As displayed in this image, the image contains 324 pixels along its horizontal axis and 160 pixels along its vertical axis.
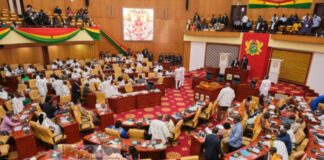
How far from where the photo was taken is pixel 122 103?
32.4 feet

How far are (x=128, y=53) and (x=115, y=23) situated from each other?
8.90ft

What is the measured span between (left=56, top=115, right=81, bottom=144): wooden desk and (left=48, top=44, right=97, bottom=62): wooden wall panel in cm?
1106

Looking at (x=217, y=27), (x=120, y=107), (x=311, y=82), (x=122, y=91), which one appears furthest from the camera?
(x=217, y=27)

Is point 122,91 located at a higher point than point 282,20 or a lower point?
lower

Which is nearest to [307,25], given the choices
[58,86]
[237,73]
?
[237,73]

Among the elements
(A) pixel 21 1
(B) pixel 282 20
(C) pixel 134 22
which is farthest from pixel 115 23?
(B) pixel 282 20

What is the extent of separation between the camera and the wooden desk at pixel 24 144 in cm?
643

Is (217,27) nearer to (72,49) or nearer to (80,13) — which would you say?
(80,13)

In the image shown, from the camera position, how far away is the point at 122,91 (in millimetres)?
11070

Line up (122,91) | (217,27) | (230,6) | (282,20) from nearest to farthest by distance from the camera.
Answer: (122,91), (282,20), (217,27), (230,6)

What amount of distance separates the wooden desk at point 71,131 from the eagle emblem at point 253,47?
12.3 meters

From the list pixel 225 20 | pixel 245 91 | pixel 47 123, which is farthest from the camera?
pixel 225 20

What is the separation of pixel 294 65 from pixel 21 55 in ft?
59.4

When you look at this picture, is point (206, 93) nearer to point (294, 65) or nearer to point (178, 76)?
point (178, 76)
